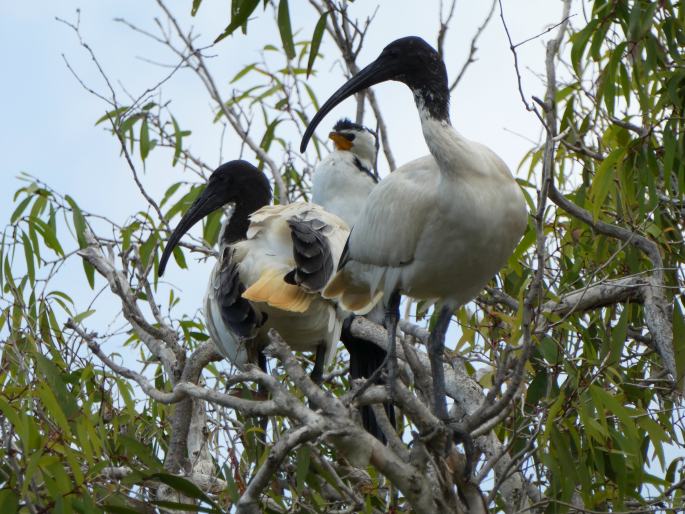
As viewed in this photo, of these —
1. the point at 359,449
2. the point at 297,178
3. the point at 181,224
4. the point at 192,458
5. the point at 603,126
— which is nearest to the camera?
the point at 359,449

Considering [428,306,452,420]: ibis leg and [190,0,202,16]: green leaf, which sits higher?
[190,0,202,16]: green leaf

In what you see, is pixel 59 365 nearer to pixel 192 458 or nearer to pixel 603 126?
pixel 192 458

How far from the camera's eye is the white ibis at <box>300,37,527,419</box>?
3172mm

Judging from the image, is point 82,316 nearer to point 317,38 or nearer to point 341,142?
point 317,38

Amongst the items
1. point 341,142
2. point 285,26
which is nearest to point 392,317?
point 285,26

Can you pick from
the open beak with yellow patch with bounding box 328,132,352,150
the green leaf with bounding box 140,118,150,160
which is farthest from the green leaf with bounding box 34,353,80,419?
the open beak with yellow patch with bounding box 328,132,352,150

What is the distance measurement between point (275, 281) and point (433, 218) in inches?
34.0

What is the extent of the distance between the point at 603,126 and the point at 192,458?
1.76 meters

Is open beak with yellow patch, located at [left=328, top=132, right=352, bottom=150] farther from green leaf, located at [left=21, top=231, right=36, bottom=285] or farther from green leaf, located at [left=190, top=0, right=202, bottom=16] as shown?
green leaf, located at [left=190, top=0, right=202, bottom=16]

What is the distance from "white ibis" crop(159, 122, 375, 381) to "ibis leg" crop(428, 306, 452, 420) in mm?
461

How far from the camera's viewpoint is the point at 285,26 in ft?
10.7

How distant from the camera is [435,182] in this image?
129 inches

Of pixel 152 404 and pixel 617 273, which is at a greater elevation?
pixel 617 273

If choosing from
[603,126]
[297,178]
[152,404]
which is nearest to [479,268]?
[603,126]
